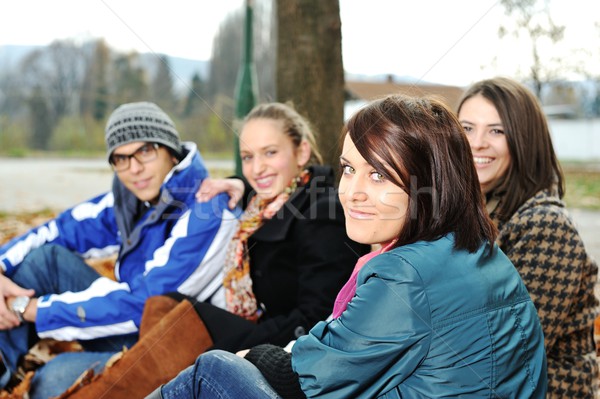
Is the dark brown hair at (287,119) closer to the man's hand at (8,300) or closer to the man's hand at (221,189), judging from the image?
the man's hand at (221,189)

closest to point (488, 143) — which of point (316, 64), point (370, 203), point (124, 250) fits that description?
point (370, 203)

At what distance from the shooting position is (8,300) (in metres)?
3.06

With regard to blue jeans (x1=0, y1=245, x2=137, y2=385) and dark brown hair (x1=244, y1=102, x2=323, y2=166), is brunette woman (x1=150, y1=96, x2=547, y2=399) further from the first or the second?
blue jeans (x1=0, y1=245, x2=137, y2=385)

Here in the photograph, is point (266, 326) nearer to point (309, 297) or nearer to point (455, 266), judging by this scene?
point (309, 297)

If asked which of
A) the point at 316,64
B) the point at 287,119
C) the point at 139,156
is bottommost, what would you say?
the point at 139,156

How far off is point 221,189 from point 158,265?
477 mm

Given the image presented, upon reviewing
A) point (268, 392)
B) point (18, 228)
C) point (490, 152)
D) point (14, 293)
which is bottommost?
point (18, 228)

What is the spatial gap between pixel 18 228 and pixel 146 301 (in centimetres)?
569

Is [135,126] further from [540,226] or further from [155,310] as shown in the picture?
[540,226]

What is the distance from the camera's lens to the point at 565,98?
26375 millimetres

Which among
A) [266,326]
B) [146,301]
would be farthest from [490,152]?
[146,301]

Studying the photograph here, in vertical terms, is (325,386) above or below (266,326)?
above

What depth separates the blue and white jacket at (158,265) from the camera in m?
2.86

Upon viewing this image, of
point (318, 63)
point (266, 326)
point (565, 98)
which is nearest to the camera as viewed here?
point (266, 326)
